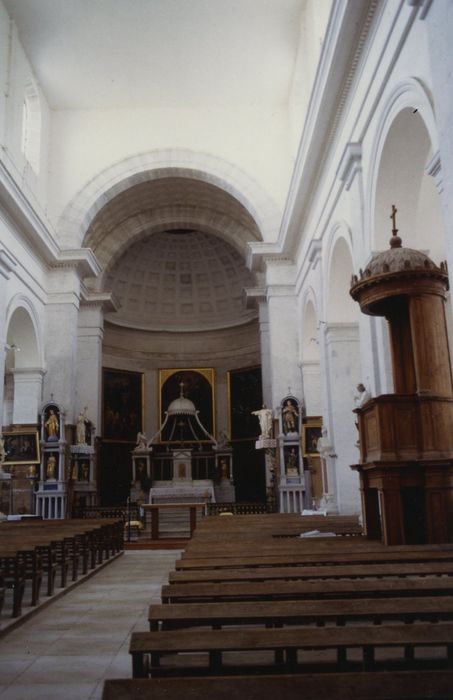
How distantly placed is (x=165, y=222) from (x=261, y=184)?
403cm

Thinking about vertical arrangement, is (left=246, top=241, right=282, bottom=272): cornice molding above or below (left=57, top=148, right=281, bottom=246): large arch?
below

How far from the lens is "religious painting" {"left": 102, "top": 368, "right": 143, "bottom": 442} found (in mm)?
21719

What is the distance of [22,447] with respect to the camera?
1562 cm

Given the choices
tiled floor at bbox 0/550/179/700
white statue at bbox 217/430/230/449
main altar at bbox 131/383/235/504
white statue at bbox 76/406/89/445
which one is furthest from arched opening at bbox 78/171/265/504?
tiled floor at bbox 0/550/179/700

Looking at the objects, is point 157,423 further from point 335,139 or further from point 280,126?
point 335,139

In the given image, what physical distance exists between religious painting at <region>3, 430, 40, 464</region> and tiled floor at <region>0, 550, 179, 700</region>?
8.06 meters

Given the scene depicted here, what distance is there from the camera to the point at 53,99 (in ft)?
57.7

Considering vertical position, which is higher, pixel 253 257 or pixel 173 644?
pixel 253 257

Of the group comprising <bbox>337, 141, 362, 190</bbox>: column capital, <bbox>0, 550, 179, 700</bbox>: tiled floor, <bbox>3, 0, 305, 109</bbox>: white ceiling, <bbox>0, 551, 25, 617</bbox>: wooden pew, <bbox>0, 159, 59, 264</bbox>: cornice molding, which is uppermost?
<bbox>3, 0, 305, 109</bbox>: white ceiling

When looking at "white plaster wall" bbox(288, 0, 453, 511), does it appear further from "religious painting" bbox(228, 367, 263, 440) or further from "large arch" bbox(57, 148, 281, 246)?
"religious painting" bbox(228, 367, 263, 440)

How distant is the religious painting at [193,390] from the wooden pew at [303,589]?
1961 centimetres

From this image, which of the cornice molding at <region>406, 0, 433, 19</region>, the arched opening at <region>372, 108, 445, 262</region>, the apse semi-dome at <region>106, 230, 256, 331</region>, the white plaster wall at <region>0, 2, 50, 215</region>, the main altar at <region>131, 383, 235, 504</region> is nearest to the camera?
the cornice molding at <region>406, 0, 433, 19</region>

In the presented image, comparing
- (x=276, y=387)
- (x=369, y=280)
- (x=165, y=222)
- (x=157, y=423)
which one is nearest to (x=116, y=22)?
(x=165, y=222)

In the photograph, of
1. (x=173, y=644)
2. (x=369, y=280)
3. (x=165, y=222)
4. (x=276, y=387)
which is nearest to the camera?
(x=173, y=644)
